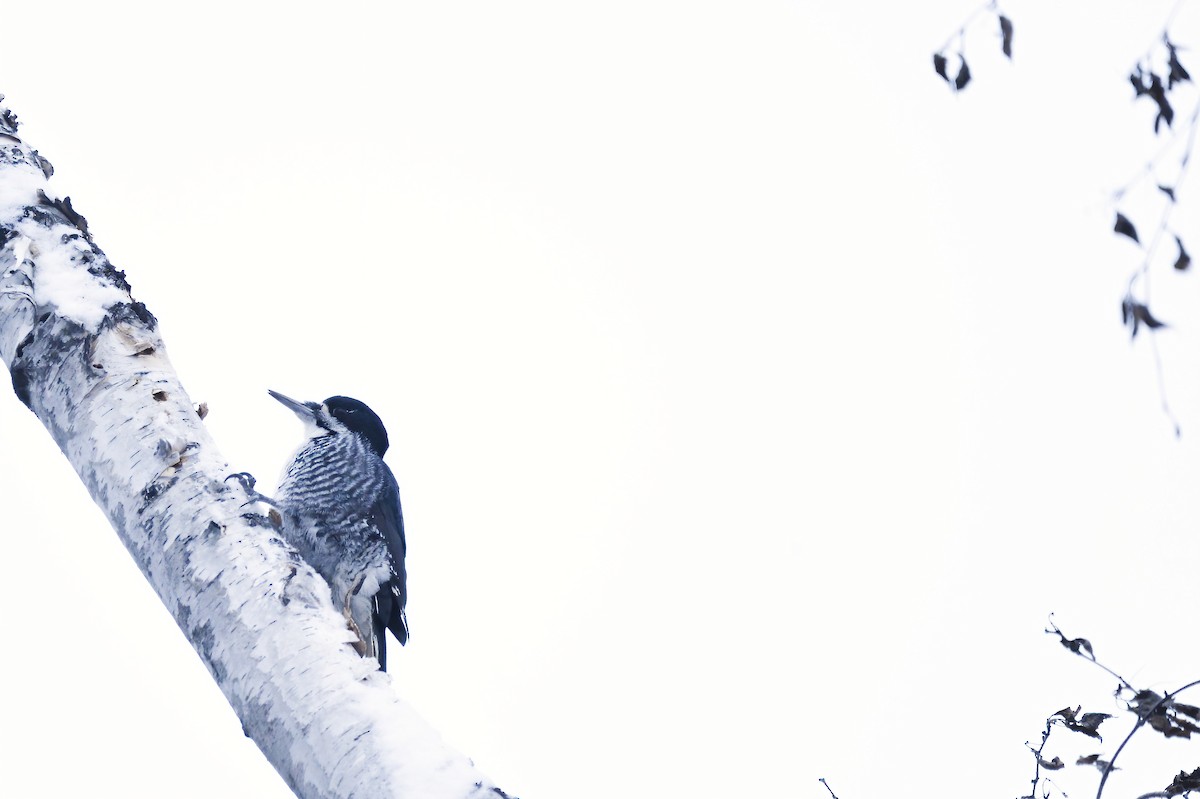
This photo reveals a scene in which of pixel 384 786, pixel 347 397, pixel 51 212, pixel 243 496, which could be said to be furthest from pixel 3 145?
pixel 347 397

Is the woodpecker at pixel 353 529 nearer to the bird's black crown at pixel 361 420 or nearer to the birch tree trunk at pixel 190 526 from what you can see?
the bird's black crown at pixel 361 420

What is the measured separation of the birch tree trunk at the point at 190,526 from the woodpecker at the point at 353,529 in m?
2.32

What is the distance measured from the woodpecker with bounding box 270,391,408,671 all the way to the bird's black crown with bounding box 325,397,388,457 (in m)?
0.27

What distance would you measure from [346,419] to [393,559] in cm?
106

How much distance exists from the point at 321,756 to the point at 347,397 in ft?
13.9

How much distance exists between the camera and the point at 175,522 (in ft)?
7.25

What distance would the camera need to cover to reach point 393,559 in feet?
16.6

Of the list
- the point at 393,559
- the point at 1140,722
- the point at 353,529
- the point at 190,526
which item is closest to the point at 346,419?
the point at 353,529

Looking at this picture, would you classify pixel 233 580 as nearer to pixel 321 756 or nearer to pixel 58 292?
pixel 321 756

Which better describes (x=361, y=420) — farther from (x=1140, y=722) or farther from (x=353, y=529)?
(x=1140, y=722)

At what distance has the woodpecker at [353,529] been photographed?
16.4 ft

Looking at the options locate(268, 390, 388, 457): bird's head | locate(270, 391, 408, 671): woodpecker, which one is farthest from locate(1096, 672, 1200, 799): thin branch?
locate(268, 390, 388, 457): bird's head

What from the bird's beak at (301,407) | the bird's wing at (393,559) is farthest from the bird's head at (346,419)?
the bird's wing at (393,559)

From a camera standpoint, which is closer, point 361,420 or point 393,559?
point 393,559
